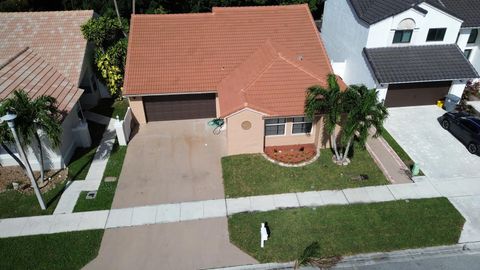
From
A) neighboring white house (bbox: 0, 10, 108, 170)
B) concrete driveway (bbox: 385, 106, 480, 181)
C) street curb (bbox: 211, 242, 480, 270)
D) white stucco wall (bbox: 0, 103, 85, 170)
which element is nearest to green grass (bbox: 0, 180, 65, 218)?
white stucco wall (bbox: 0, 103, 85, 170)

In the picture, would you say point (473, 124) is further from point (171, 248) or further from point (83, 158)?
point (83, 158)

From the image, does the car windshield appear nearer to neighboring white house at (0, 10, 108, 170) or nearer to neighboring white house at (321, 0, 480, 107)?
neighboring white house at (321, 0, 480, 107)

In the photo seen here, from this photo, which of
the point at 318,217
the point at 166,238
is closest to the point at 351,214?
the point at 318,217

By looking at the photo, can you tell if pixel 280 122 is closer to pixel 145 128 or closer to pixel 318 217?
pixel 318 217

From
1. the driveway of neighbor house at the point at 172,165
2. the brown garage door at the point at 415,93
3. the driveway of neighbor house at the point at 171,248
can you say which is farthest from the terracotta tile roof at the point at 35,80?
the brown garage door at the point at 415,93

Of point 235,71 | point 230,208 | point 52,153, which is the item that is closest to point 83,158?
point 52,153

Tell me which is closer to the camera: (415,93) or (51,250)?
(51,250)
